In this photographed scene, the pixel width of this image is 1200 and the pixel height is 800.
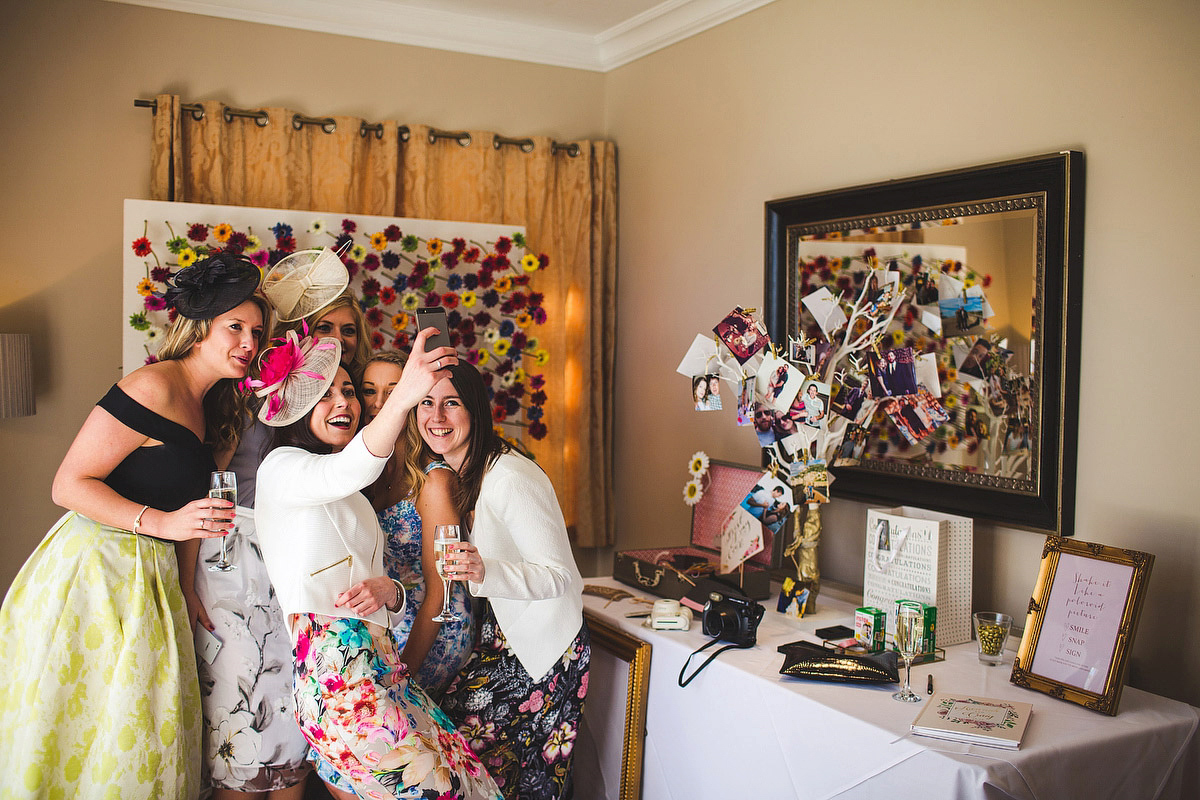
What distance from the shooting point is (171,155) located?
3350 millimetres

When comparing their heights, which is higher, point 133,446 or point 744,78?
point 744,78

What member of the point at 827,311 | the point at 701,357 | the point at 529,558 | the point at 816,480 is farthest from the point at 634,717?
the point at 827,311

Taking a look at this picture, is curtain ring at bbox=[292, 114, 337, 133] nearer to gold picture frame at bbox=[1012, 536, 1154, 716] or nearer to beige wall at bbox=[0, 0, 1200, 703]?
beige wall at bbox=[0, 0, 1200, 703]

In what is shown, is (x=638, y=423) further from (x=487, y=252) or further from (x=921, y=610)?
(x=921, y=610)

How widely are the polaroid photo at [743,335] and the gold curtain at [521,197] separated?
1.46m

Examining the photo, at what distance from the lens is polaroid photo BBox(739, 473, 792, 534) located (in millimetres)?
2604

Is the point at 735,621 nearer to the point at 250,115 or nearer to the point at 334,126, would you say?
the point at 334,126

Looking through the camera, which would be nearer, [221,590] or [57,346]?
[221,590]

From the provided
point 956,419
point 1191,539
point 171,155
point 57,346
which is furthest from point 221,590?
point 1191,539

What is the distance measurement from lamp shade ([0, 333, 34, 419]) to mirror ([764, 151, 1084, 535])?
2561 millimetres

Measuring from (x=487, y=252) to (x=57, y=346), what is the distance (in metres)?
1.64

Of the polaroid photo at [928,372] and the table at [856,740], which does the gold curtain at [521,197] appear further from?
the polaroid photo at [928,372]

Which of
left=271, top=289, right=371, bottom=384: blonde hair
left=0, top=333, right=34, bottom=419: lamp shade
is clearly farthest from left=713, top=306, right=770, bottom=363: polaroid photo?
left=0, top=333, right=34, bottom=419: lamp shade

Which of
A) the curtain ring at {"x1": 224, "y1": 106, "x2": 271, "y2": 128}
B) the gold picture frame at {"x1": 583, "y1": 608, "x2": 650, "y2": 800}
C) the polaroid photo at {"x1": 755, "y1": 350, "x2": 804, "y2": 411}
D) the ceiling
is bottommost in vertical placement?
the gold picture frame at {"x1": 583, "y1": 608, "x2": 650, "y2": 800}
